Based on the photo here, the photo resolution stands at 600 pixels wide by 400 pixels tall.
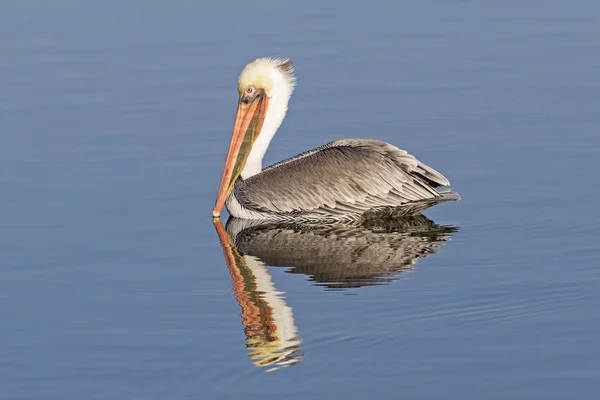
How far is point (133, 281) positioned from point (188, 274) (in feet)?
1.06

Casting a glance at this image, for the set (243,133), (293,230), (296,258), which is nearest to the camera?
(296,258)

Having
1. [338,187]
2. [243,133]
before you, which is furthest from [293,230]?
[243,133]

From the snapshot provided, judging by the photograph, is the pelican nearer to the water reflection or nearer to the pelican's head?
the water reflection

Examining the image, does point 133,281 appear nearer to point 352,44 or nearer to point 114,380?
point 114,380

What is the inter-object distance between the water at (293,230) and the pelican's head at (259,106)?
33cm

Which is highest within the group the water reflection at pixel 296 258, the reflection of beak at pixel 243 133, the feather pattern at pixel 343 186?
the reflection of beak at pixel 243 133

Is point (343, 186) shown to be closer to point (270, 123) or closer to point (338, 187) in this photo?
point (338, 187)

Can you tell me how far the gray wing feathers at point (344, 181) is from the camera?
30.1 feet

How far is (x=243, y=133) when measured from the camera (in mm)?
10094

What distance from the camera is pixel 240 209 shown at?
31.2 feet

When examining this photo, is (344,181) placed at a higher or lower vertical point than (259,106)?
lower

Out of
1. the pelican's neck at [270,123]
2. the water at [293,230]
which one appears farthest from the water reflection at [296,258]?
the pelican's neck at [270,123]

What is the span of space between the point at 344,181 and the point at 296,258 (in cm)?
124

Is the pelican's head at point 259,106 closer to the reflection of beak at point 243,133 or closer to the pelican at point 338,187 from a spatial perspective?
the reflection of beak at point 243,133
